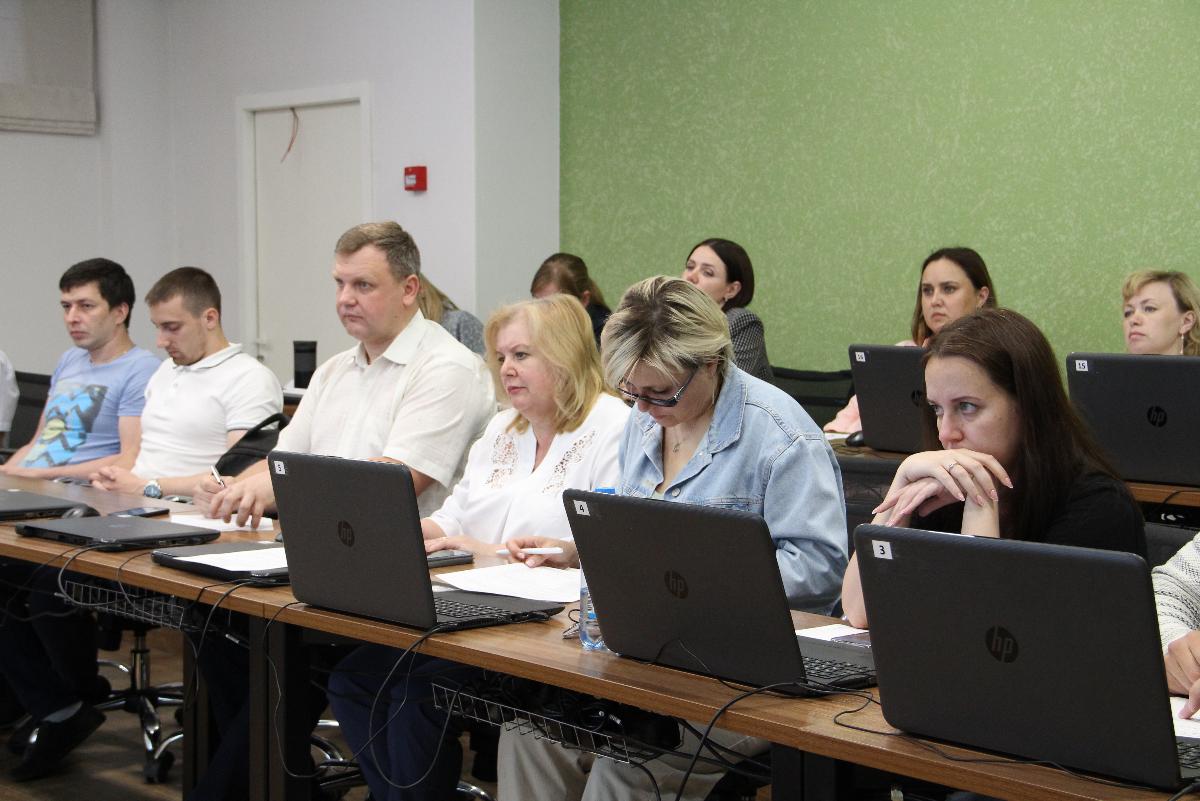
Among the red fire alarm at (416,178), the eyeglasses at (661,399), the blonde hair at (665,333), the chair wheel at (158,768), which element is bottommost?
the chair wheel at (158,768)

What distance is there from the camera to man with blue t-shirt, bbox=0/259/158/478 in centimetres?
428

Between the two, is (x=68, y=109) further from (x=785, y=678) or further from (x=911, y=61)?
(x=785, y=678)

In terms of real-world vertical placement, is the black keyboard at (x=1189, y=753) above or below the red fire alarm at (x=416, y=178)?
below

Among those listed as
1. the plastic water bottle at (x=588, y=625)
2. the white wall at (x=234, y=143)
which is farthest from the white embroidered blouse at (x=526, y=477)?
the white wall at (x=234, y=143)

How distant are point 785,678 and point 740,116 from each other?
4260 mm

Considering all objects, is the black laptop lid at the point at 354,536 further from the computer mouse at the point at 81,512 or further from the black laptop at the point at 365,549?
the computer mouse at the point at 81,512

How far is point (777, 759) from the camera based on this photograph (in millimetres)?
1626

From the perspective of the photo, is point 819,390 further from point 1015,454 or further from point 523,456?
point 1015,454

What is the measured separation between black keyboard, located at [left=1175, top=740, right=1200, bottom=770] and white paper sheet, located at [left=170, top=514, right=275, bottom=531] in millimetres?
2052

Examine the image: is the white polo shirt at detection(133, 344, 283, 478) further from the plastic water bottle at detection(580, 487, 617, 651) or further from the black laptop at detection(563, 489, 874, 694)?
the black laptop at detection(563, 489, 874, 694)

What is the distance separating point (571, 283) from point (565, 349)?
2.72 m

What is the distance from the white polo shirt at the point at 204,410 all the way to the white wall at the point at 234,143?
2034mm

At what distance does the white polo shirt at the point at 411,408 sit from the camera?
3234mm

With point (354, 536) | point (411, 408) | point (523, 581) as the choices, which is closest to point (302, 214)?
point (411, 408)
